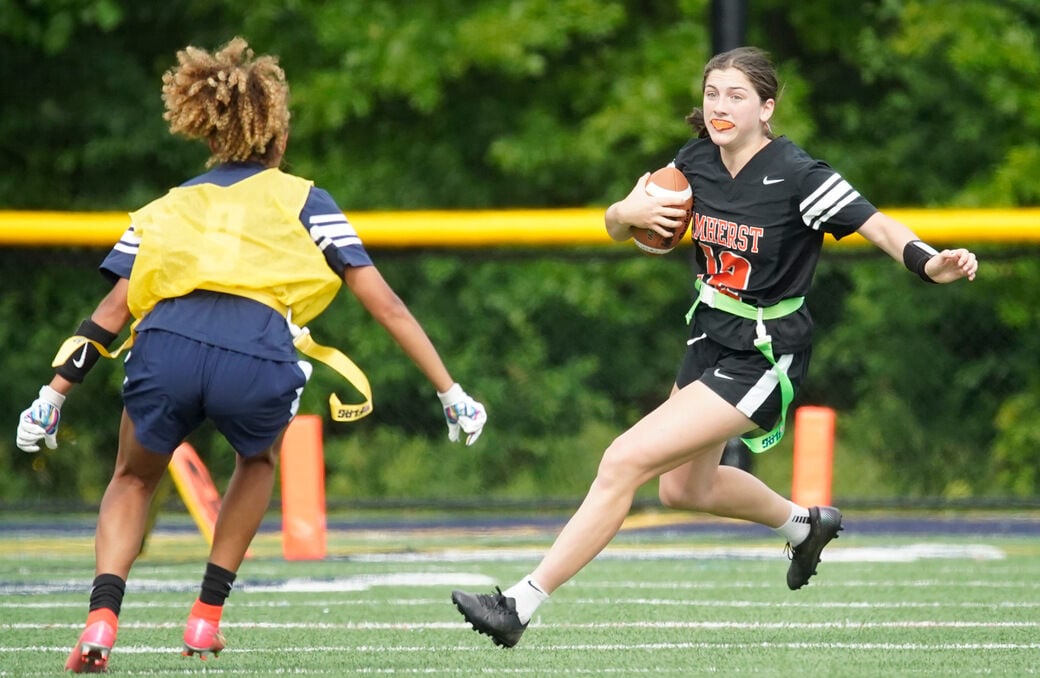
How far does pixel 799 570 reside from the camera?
19.0ft

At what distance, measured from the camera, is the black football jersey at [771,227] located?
5004 millimetres

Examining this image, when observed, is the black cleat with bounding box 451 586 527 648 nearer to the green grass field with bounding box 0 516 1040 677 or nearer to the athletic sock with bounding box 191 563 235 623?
the green grass field with bounding box 0 516 1040 677

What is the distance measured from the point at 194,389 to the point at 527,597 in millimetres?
1108

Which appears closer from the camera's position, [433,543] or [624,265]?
[433,543]

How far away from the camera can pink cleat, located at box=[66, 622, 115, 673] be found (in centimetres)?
456

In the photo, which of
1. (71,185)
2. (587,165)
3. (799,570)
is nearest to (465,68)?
(587,165)

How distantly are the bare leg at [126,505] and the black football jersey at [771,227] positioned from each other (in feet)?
5.64

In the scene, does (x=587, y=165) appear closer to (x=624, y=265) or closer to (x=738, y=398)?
(x=624, y=265)

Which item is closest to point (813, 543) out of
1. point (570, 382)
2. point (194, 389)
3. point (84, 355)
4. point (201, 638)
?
point (201, 638)

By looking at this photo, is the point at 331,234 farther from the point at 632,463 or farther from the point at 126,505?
the point at 632,463

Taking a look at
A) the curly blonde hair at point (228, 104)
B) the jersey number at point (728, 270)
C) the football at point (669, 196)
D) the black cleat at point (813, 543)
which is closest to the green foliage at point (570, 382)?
the black cleat at point (813, 543)

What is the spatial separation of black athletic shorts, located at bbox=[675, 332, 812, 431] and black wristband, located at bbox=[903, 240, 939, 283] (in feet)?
1.61

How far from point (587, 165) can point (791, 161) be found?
901 cm

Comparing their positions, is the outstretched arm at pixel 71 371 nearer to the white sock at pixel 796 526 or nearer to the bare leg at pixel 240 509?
the bare leg at pixel 240 509
